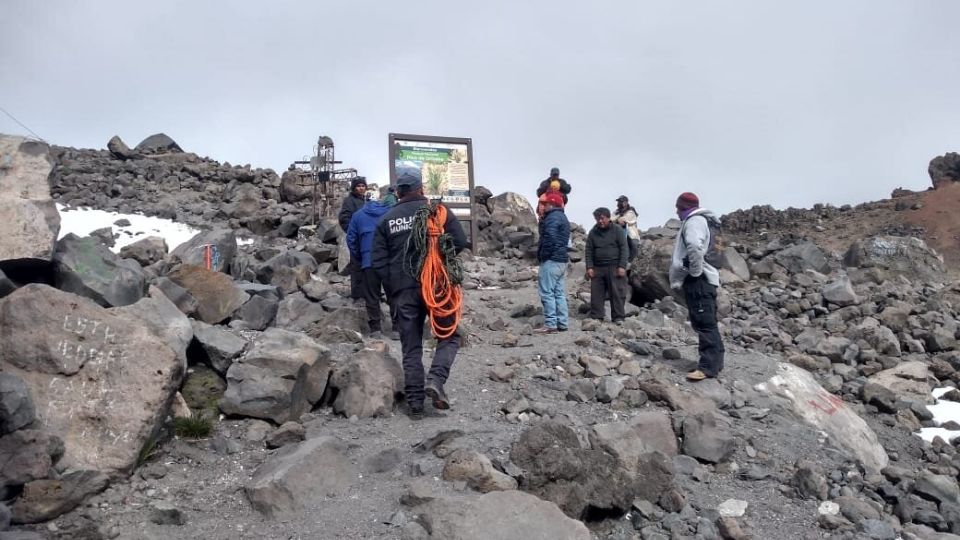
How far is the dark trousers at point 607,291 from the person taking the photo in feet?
33.9

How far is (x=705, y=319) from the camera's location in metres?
7.44

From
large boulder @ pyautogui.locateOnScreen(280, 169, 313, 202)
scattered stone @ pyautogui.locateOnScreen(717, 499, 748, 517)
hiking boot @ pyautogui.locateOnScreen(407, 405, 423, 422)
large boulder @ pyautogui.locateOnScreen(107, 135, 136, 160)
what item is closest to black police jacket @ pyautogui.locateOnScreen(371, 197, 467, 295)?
hiking boot @ pyautogui.locateOnScreen(407, 405, 423, 422)

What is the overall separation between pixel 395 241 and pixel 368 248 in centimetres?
276

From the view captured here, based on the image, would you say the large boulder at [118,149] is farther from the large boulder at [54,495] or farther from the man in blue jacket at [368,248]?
the large boulder at [54,495]

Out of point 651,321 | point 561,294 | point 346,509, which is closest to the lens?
point 346,509

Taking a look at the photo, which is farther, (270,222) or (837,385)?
(270,222)

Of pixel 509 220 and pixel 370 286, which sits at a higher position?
pixel 509 220

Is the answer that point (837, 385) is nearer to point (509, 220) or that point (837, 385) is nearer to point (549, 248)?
point (549, 248)

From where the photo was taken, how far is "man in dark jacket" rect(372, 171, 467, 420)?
19.5 ft

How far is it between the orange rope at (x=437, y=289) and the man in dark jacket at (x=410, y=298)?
0.21 feet

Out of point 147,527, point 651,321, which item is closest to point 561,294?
point 651,321

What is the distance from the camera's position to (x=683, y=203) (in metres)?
7.58

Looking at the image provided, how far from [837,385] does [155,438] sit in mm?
7818

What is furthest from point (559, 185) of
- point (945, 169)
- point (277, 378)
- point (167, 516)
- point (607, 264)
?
point (945, 169)
